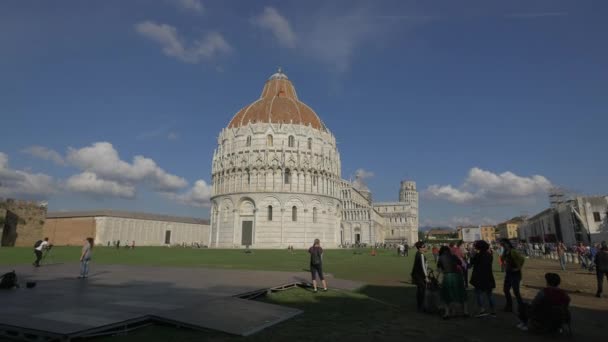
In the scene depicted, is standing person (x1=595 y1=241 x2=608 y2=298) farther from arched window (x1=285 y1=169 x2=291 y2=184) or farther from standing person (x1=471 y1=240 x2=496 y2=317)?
arched window (x1=285 y1=169 x2=291 y2=184)

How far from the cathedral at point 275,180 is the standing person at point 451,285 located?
4558 centimetres

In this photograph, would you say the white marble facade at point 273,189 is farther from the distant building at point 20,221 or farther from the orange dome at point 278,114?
the distant building at point 20,221

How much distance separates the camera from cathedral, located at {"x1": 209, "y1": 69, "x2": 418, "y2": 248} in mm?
54125

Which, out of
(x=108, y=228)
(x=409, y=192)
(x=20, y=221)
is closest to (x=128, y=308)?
(x=20, y=221)

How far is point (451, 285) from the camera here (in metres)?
8.52

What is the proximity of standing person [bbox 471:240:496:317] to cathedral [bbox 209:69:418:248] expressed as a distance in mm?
45377

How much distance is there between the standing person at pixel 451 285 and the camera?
27.9 feet

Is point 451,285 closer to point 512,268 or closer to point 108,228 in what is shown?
point 512,268

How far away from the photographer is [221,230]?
56.7m

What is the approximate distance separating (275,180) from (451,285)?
153ft

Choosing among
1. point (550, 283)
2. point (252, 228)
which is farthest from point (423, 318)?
point (252, 228)

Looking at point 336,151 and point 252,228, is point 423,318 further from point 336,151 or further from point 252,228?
point 336,151

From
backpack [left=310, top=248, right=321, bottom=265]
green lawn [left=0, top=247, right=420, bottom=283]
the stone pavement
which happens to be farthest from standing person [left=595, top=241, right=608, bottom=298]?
the stone pavement

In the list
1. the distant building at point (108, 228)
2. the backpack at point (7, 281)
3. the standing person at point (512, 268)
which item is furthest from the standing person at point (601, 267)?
the distant building at point (108, 228)
